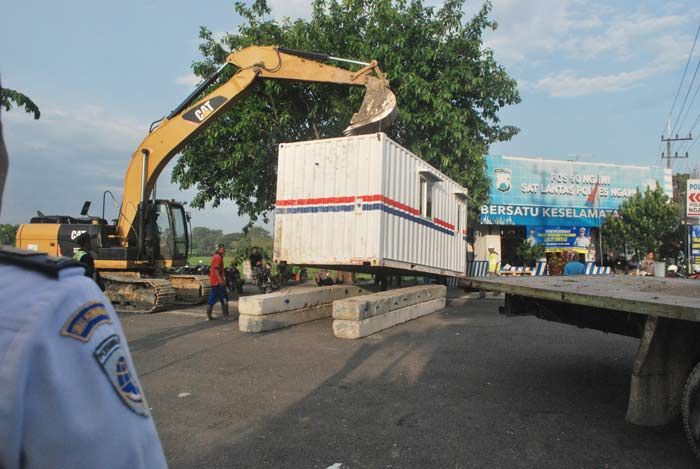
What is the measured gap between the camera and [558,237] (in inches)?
1032

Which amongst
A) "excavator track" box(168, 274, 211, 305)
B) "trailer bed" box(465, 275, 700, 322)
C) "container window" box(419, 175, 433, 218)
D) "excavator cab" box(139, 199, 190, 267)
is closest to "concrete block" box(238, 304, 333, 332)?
"container window" box(419, 175, 433, 218)

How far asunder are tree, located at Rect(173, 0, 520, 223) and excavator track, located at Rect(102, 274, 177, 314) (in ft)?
17.7

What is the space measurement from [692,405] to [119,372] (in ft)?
13.5

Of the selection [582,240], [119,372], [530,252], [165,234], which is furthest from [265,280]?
[119,372]

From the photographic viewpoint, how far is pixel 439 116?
15500 mm

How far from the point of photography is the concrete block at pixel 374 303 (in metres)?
8.75

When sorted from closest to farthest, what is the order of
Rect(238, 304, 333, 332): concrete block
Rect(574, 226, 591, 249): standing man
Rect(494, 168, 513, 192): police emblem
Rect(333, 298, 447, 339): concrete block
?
Rect(333, 298, 447, 339): concrete block, Rect(238, 304, 333, 332): concrete block, Rect(494, 168, 513, 192): police emblem, Rect(574, 226, 591, 249): standing man

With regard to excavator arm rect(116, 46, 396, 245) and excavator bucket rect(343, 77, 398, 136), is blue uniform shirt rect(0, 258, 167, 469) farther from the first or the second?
excavator arm rect(116, 46, 396, 245)

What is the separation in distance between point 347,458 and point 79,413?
3.44m

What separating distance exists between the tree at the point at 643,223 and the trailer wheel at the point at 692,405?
24213 mm

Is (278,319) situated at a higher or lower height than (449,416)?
higher

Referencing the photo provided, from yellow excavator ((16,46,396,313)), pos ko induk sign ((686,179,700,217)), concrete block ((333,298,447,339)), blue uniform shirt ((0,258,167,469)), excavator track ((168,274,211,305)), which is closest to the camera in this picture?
blue uniform shirt ((0,258,167,469))

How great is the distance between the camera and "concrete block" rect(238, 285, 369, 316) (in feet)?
30.9

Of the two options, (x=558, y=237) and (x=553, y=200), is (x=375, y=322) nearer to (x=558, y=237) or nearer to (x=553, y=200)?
(x=558, y=237)
